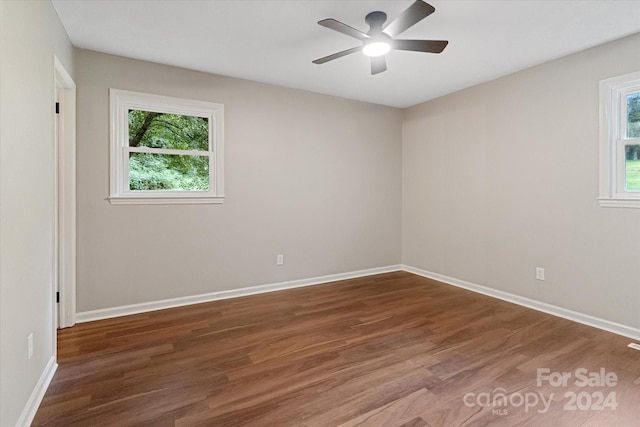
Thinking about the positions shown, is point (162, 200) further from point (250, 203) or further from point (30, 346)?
point (30, 346)

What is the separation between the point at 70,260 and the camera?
2873mm

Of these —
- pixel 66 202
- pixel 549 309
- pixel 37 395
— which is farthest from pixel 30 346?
pixel 549 309

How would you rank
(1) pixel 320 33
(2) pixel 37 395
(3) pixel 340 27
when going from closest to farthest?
(2) pixel 37 395 → (3) pixel 340 27 → (1) pixel 320 33

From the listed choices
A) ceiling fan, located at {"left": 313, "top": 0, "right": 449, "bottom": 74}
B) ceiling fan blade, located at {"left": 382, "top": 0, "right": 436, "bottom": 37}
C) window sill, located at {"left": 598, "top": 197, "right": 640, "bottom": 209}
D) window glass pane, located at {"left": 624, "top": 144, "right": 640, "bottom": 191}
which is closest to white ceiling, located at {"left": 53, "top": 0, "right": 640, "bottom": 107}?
ceiling fan, located at {"left": 313, "top": 0, "right": 449, "bottom": 74}

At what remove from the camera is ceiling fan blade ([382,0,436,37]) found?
183 centimetres

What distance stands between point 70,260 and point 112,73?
1.85 metres

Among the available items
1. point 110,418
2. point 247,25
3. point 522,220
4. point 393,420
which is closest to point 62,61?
point 247,25

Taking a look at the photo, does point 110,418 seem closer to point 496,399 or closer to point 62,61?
point 496,399

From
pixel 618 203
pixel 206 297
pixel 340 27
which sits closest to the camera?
pixel 340 27

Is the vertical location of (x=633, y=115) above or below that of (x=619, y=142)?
above

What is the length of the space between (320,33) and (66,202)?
274cm

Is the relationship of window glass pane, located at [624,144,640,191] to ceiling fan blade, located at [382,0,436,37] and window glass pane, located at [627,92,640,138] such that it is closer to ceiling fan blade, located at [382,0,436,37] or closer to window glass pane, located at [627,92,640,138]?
window glass pane, located at [627,92,640,138]

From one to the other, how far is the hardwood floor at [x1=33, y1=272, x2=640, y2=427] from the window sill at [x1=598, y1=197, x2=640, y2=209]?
3.76 ft

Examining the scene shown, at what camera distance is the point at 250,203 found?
3.80 metres
